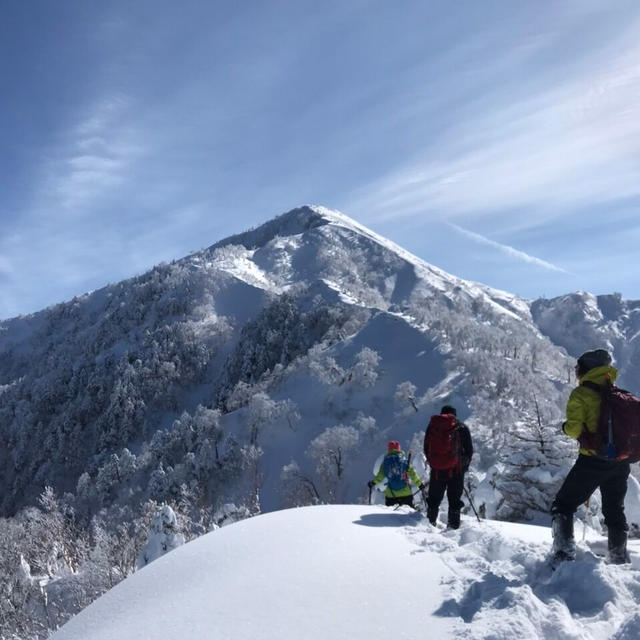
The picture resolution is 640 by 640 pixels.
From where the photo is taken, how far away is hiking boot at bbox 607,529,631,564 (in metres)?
5.28

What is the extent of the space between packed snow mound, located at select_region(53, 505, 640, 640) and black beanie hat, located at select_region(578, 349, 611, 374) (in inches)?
73.7

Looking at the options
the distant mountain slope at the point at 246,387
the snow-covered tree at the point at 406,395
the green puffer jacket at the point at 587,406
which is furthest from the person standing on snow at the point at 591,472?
the snow-covered tree at the point at 406,395

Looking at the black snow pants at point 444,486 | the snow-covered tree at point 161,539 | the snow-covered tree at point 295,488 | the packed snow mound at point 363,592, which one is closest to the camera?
the packed snow mound at point 363,592

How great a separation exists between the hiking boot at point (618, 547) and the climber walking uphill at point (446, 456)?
265cm

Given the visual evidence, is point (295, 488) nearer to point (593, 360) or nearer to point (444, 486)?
point (444, 486)

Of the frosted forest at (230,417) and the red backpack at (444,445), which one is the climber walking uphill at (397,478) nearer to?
the frosted forest at (230,417)

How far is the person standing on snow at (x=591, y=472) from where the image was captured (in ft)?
17.4

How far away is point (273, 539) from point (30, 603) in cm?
3132

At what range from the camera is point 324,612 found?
384cm

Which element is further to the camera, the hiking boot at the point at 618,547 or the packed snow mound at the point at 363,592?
the hiking boot at the point at 618,547

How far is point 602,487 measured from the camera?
5.54 m

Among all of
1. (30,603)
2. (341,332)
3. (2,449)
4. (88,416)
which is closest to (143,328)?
(88,416)

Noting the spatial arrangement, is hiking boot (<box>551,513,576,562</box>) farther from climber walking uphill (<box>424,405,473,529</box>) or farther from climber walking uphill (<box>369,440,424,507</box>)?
climber walking uphill (<box>369,440,424,507</box>)

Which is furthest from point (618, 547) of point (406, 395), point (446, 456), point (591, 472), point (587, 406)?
point (406, 395)
